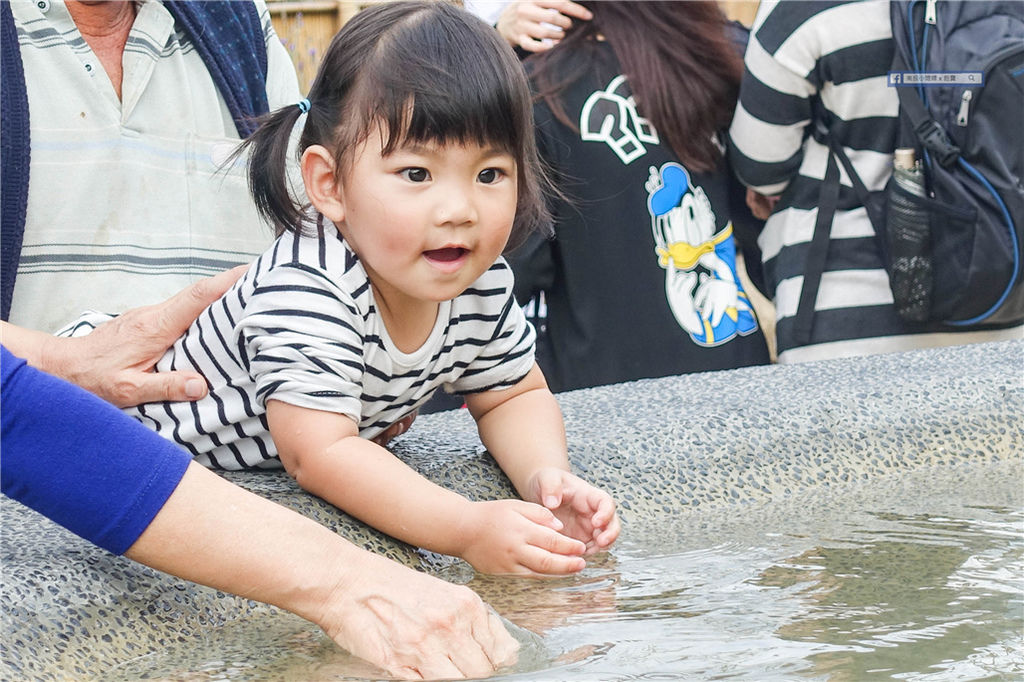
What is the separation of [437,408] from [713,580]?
2.01m

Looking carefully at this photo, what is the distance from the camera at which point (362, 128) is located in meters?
1.84

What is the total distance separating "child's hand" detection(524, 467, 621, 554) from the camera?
6.01 feet

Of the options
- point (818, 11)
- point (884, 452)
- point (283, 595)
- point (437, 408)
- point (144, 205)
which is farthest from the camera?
point (437, 408)

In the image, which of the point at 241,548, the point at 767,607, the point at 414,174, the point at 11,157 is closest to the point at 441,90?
the point at 414,174

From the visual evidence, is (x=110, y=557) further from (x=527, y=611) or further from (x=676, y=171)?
(x=676, y=171)

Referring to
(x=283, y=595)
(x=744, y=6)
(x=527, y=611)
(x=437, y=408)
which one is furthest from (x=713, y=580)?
(x=744, y=6)

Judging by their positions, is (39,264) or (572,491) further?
(39,264)

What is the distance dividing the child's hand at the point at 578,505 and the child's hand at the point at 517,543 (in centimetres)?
7

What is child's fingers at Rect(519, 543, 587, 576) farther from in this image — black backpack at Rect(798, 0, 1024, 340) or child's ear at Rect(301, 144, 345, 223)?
black backpack at Rect(798, 0, 1024, 340)

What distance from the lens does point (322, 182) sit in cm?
192

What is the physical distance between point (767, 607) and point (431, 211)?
71 cm

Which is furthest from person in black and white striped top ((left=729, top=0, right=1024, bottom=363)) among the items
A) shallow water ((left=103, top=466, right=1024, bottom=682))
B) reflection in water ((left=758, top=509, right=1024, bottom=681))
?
reflection in water ((left=758, top=509, right=1024, bottom=681))

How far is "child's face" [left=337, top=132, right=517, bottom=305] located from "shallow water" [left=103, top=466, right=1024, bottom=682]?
0.45 meters

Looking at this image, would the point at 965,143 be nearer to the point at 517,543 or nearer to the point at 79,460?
the point at 517,543
